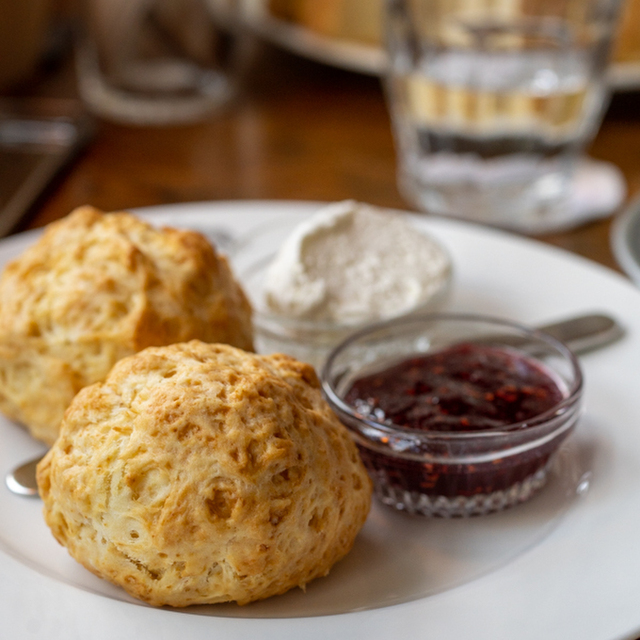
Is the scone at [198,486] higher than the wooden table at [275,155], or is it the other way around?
the scone at [198,486]

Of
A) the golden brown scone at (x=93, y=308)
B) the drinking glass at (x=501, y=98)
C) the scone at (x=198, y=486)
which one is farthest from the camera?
the drinking glass at (x=501, y=98)

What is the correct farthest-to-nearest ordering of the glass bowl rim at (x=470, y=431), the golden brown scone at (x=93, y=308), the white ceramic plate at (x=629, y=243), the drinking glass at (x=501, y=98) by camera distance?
the drinking glass at (x=501, y=98) → the white ceramic plate at (x=629, y=243) → the golden brown scone at (x=93, y=308) → the glass bowl rim at (x=470, y=431)

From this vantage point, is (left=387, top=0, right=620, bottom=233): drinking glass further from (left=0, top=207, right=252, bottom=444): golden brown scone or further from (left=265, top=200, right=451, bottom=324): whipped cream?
(left=0, top=207, right=252, bottom=444): golden brown scone

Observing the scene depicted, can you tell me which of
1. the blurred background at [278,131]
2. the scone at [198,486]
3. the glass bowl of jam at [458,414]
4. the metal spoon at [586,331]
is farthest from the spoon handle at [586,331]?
the scone at [198,486]

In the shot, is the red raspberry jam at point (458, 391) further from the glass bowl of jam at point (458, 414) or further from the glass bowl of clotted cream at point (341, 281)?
the glass bowl of clotted cream at point (341, 281)

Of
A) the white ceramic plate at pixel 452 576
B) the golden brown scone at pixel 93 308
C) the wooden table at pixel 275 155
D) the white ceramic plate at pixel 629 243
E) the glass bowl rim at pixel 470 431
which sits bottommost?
the wooden table at pixel 275 155

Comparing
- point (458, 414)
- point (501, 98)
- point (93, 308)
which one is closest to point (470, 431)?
point (458, 414)

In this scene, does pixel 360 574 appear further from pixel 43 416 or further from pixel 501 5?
pixel 501 5
